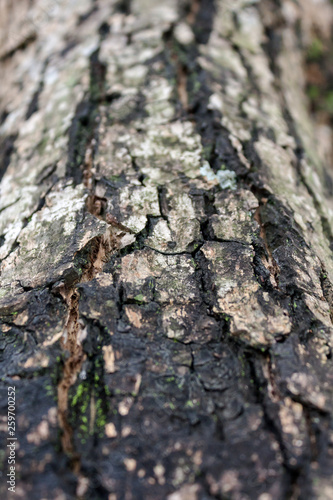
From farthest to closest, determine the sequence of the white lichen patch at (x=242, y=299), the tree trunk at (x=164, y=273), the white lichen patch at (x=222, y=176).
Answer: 1. the white lichen patch at (x=222, y=176)
2. the white lichen patch at (x=242, y=299)
3. the tree trunk at (x=164, y=273)

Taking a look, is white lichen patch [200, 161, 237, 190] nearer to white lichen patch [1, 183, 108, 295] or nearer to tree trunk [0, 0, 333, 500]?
tree trunk [0, 0, 333, 500]

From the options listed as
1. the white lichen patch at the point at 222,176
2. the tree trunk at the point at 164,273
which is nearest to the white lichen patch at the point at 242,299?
the tree trunk at the point at 164,273

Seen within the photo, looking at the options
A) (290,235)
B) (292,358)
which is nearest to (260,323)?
(292,358)

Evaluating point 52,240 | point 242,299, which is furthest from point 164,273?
point 52,240

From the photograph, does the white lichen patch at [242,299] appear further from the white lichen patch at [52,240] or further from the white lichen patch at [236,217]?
the white lichen patch at [52,240]

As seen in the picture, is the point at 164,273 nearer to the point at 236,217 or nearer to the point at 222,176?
the point at 236,217

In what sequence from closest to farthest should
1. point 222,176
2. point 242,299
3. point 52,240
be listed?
point 242,299, point 52,240, point 222,176

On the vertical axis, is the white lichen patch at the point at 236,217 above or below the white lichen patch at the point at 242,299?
above

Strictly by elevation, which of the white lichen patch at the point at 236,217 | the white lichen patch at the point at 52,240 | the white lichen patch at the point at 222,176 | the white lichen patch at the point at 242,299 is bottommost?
the white lichen patch at the point at 242,299

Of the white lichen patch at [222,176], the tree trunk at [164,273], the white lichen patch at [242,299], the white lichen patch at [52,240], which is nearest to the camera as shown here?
the tree trunk at [164,273]
